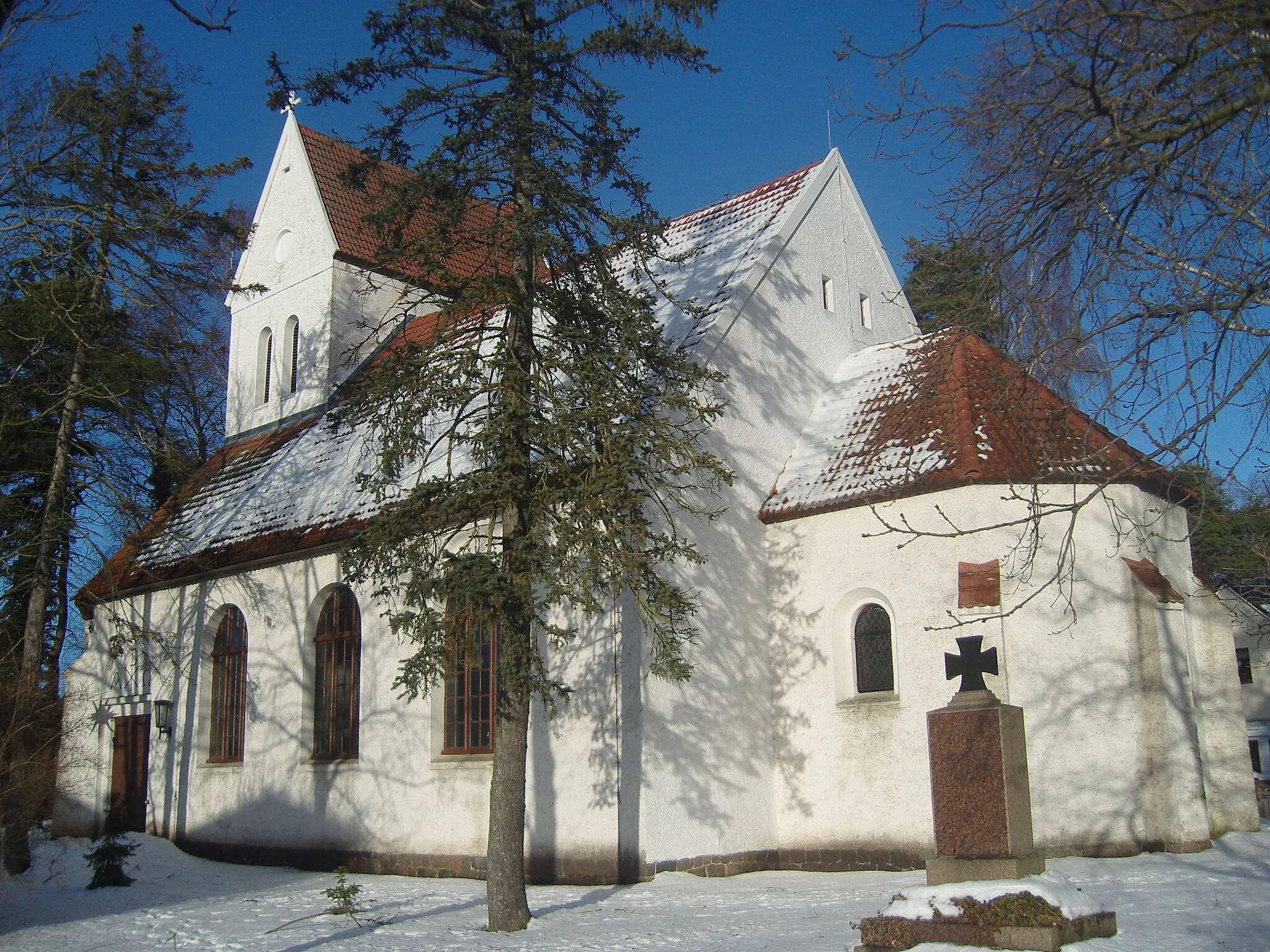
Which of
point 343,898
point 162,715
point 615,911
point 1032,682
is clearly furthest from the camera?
point 162,715

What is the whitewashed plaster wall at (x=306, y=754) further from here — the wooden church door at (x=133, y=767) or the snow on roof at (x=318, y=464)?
the snow on roof at (x=318, y=464)

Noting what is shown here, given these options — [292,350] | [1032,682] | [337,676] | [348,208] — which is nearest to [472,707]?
[337,676]

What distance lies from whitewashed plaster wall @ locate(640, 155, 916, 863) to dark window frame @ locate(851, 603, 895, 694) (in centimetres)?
105

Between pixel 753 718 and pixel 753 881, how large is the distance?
2201 millimetres

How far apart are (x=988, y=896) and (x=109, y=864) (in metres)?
10.7

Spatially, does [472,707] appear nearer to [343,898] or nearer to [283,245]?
[343,898]

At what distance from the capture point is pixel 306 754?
16.7 m

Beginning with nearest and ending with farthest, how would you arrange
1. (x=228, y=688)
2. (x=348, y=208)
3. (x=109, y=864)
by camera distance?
1. (x=109, y=864)
2. (x=228, y=688)
3. (x=348, y=208)

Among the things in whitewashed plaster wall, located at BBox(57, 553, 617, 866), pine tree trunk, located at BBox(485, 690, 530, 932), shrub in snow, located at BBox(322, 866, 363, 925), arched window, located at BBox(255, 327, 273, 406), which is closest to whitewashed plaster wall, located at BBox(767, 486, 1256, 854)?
whitewashed plaster wall, located at BBox(57, 553, 617, 866)

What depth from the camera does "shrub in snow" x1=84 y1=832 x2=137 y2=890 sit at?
44.8ft

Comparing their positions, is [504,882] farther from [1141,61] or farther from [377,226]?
[1141,61]

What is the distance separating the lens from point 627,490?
32.5 ft

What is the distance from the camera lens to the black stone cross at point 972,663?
30.0 ft

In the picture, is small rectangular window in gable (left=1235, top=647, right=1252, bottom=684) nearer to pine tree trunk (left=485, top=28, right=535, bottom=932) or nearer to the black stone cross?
the black stone cross
